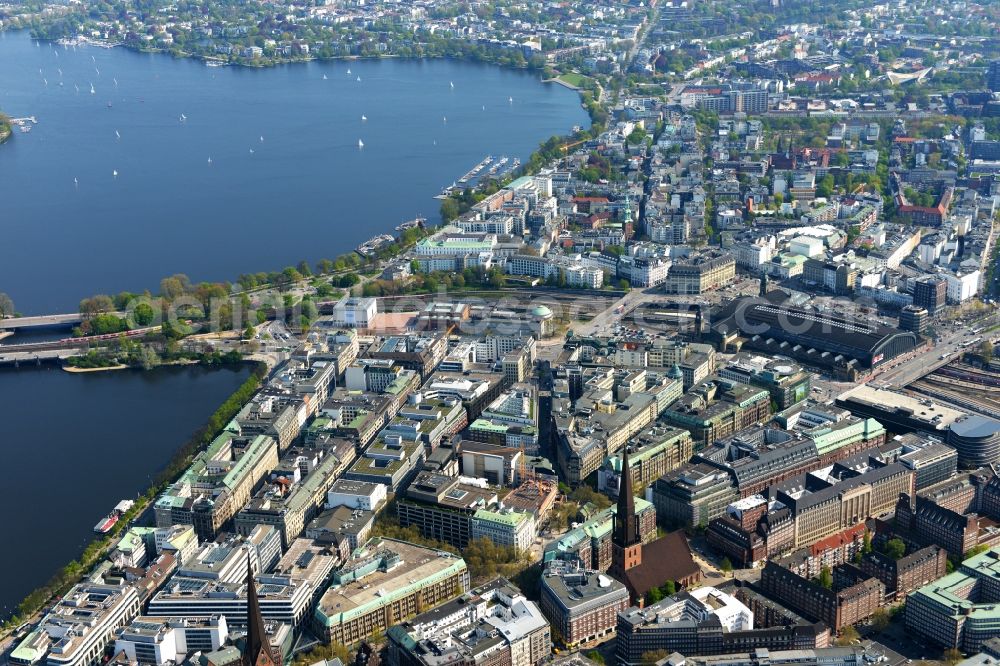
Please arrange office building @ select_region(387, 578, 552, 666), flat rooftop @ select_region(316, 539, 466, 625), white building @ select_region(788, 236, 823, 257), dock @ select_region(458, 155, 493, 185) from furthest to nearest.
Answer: dock @ select_region(458, 155, 493, 185)
white building @ select_region(788, 236, 823, 257)
flat rooftop @ select_region(316, 539, 466, 625)
office building @ select_region(387, 578, 552, 666)

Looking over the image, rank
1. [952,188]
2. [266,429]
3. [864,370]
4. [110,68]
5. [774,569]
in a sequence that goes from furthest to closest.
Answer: [110,68], [952,188], [864,370], [266,429], [774,569]

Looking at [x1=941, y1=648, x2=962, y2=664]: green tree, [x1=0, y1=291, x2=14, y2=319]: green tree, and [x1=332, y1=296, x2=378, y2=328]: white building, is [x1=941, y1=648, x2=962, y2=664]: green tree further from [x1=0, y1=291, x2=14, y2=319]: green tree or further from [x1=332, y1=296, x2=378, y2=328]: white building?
[x1=0, y1=291, x2=14, y2=319]: green tree

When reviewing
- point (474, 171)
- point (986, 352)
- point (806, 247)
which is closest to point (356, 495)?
point (986, 352)

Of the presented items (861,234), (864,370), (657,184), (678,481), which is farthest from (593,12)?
(678,481)

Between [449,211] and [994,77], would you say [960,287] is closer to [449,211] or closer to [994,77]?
[449,211]

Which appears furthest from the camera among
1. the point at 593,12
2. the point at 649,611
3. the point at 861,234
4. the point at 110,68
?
the point at 593,12

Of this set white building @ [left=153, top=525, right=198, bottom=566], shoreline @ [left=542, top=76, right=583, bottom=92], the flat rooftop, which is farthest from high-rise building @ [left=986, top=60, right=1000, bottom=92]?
white building @ [left=153, top=525, right=198, bottom=566]

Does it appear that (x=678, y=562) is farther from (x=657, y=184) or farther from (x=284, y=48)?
(x=284, y=48)

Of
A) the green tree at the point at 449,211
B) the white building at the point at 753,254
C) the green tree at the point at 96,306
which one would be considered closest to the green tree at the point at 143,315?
the green tree at the point at 96,306
